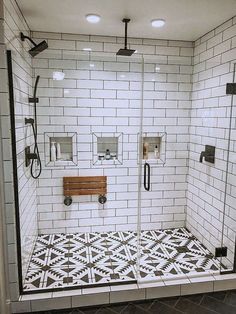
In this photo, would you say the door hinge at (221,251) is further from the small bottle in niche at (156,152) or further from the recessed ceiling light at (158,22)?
the recessed ceiling light at (158,22)

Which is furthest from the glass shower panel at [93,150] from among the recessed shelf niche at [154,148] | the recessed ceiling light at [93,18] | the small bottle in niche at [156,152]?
the recessed ceiling light at [93,18]

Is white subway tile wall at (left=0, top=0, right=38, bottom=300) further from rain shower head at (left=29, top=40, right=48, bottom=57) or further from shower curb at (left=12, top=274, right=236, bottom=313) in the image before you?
shower curb at (left=12, top=274, right=236, bottom=313)

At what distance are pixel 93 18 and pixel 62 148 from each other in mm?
1406

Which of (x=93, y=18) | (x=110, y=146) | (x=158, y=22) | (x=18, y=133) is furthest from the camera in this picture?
(x=110, y=146)

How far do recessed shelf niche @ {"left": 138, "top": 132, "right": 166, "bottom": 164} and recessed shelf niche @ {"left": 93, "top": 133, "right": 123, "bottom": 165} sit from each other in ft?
0.99

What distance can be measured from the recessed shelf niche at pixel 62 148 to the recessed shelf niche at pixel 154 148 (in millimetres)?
835

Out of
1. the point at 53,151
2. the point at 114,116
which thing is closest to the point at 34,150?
the point at 53,151

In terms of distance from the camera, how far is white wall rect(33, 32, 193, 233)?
275cm

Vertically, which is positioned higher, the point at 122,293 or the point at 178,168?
the point at 178,168

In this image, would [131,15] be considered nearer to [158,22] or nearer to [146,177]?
[158,22]

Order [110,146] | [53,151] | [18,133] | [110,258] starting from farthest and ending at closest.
Answer: [110,146] → [53,151] → [110,258] → [18,133]

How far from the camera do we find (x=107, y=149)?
10.0ft

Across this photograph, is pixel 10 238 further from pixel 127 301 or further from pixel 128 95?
pixel 128 95

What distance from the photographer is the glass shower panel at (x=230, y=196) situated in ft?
7.61
